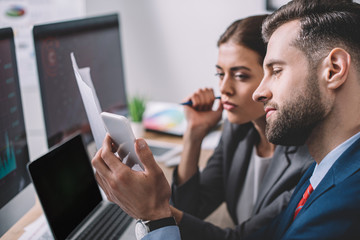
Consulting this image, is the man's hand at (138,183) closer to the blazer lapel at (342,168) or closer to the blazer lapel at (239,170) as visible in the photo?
the blazer lapel at (342,168)

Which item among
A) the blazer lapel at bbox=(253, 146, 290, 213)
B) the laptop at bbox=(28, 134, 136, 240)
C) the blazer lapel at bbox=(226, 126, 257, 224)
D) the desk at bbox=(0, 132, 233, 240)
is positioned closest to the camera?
the laptop at bbox=(28, 134, 136, 240)

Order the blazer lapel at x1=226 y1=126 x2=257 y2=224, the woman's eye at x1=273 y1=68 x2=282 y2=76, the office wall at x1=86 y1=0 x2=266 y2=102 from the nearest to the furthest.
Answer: the woman's eye at x1=273 y1=68 x2=282 y2=76 < the blazer lapel at x1=226 y1=126 x2=257 y2=224 < the office wall at x1=86 y1=0 x2=266 y2=102

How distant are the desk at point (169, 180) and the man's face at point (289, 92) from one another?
21.2 inches

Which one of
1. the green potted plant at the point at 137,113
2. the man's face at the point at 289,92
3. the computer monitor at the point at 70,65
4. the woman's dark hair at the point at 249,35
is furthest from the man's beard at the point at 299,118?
the green potted plant at the point at 137,113

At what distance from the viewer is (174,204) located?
3.96ft

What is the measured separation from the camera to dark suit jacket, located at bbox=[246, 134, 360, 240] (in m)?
0.62

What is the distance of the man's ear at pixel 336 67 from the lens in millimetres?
668

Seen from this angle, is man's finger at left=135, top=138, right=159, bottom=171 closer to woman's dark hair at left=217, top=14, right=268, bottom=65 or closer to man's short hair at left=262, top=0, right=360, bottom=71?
man's short hair at left=262, top=0, right=360, bottom=71

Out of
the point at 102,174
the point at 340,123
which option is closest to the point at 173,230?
the point at 102,174

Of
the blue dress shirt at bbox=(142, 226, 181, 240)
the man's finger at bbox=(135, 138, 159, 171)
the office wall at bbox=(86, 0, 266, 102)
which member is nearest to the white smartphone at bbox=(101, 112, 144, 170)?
the man's finger at bbox=(135, 138, 159, 171)

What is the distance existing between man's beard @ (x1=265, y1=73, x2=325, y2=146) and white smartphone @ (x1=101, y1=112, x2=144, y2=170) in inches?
12.2

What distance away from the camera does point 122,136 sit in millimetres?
685

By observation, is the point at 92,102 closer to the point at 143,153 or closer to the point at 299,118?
the point at 143,153

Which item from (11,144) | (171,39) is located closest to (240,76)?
(11,144)
